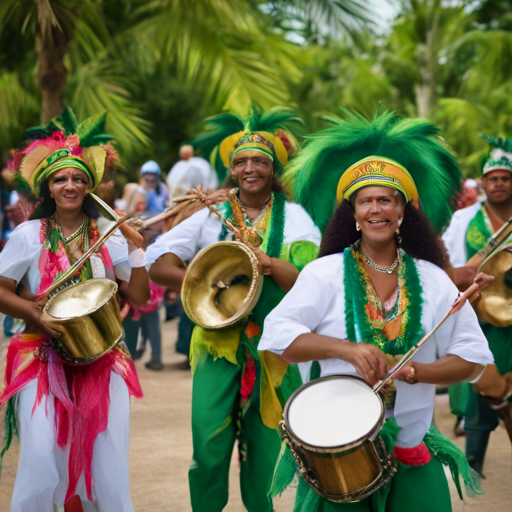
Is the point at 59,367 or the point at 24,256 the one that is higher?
the point at 24,256

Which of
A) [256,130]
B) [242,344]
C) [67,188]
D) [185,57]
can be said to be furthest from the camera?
[185,57]

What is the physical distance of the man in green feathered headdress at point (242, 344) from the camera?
4855 millimetres

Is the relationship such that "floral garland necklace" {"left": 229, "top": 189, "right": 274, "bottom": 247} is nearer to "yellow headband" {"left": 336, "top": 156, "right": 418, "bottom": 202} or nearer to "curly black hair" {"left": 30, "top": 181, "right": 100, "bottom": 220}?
"curly black hair" {"left": 30, "top": 181, "right": 100, "bottom": 220}

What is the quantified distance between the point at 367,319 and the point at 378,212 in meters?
0.42

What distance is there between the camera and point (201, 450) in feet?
15.8

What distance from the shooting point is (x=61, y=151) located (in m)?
4.54

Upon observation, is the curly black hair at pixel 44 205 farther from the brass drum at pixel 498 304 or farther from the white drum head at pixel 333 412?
the brass drum at pixel 498 304

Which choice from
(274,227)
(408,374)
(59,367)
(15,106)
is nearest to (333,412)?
(408,374)

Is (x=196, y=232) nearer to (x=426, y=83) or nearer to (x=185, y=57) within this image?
(x=185, y=57)

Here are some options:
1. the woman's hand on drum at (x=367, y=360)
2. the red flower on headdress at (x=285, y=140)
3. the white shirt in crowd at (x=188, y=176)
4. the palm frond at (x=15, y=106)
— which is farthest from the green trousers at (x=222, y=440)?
the palm frond at (x=15, y=106)

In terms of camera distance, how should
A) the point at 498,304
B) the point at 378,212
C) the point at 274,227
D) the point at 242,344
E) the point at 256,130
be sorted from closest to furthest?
the point at 378,212, the point at 242,344, the point at 274,227, the point at 256,130, the point at 498,304

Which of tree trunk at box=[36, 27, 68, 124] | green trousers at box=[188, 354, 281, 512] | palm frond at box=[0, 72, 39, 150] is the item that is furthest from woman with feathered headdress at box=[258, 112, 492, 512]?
palm frond at box=[0, 72, 39, 150]

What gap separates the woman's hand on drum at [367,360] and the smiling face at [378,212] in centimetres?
49

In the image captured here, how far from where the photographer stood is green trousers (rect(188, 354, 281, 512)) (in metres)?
4.84
